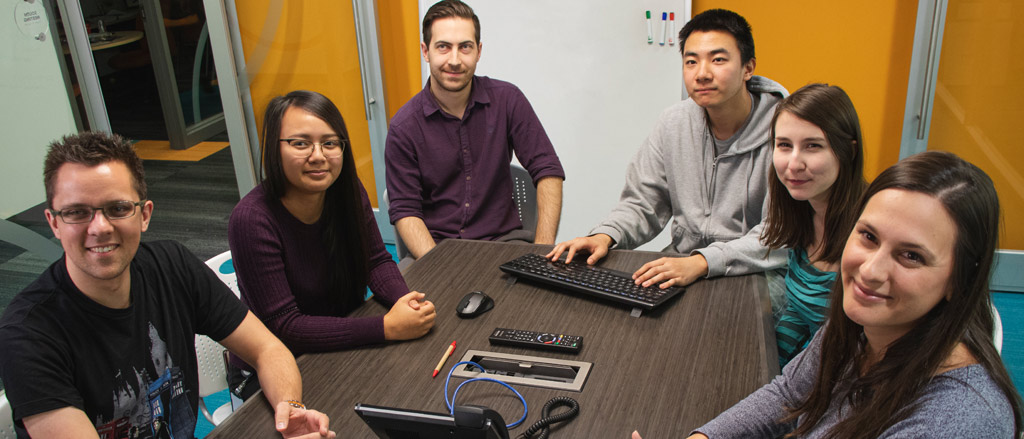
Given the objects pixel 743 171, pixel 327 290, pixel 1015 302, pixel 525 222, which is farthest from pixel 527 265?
pixel 1015 302

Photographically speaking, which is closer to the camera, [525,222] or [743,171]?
[743,171]

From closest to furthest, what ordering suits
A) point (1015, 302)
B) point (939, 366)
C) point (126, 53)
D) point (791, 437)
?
point (939, 366) → point (791, 437) → point (1015, 302) → point (126, 53)

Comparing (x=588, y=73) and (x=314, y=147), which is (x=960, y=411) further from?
(x=588, y=73)

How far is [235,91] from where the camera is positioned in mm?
3490

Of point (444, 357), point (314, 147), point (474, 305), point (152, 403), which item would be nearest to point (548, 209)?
point (474, 305)

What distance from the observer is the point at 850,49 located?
3291 millimetres

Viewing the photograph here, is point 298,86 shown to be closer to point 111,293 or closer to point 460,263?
point 460,263

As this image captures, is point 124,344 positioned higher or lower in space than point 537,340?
higher

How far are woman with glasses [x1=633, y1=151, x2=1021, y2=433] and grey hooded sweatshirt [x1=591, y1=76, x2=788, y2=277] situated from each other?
931 mm

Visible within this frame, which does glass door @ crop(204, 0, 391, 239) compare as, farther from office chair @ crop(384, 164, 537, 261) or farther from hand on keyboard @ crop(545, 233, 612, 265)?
hand on keyboard @ crop(545, 233, 612, 265)

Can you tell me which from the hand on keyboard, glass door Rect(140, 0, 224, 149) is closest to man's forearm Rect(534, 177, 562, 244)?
the hand on keyboard

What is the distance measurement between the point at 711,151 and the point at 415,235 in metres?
1.05

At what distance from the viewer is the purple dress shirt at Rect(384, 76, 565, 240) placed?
2.61 metres

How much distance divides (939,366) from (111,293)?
1.47m
